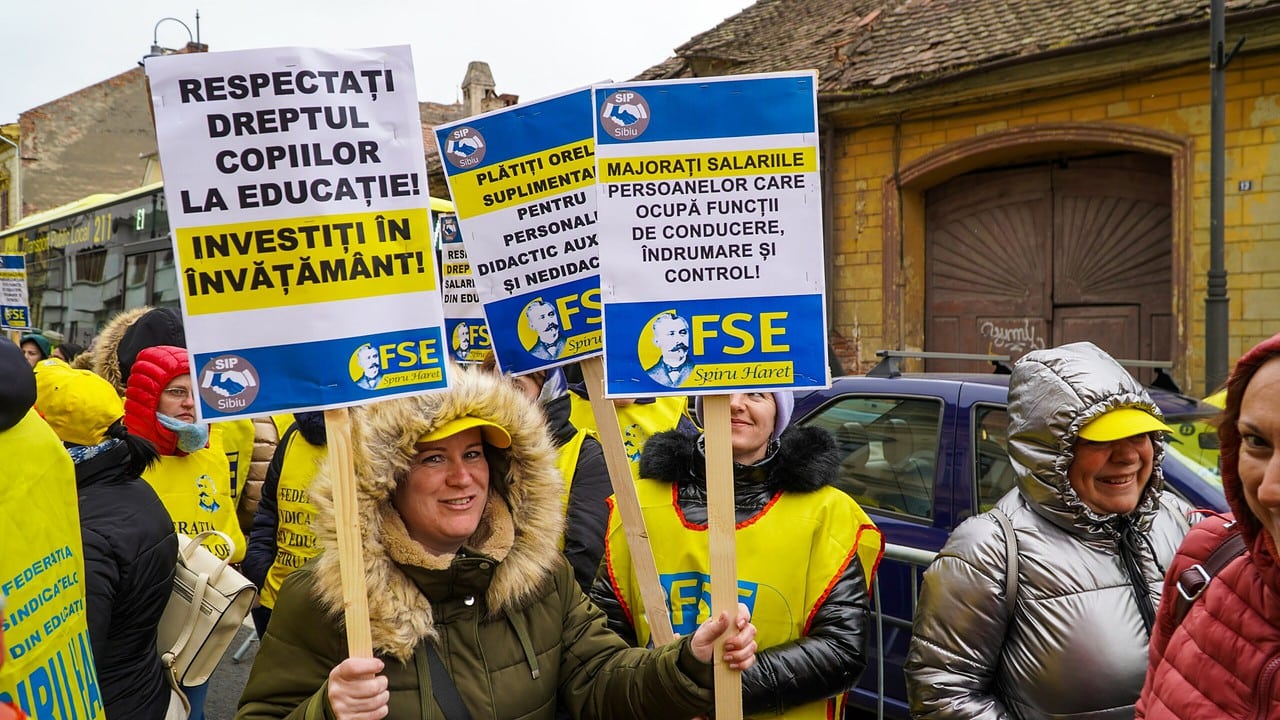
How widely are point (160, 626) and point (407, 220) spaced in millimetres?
1783

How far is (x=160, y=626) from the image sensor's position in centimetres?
329

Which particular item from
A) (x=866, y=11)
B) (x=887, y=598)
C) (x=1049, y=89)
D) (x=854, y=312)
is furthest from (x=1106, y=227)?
(x=887, y=598)

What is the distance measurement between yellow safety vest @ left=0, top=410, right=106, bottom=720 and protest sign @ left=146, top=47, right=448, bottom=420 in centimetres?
36

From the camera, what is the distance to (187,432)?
14.1ft

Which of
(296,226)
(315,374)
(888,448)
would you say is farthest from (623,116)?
(888,448)

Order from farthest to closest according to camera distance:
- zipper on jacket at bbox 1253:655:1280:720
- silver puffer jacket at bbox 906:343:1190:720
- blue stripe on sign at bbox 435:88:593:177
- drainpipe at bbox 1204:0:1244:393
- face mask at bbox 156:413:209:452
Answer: drainpipe at bbox 1204:0:1244:393 < face mask at bbox 156:413:209:452 < blue stripe on sign at bbox 435:88:593:177 < silver puffer jacket at bbox 906:343:1190:720 < zipper on jacket at bbox 1253:655:1280:720

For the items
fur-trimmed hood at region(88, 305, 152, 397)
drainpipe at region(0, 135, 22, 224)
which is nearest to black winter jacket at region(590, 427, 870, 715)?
fur-trimmed hood at region(88, 305, 152, 397)

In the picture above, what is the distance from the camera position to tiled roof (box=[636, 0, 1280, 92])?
36.2 feet

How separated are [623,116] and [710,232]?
39 cm

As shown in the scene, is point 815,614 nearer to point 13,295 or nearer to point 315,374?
point 315,374

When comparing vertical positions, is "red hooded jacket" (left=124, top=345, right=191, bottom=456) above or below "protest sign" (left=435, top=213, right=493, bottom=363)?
below

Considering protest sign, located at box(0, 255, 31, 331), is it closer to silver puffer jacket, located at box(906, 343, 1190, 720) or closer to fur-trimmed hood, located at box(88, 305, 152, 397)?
fur-trimmed hood, located at box(88, 305, 152, 397)

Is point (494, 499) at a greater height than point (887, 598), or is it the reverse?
point (494, 499)

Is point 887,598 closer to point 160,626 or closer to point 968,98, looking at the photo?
point 160,626
